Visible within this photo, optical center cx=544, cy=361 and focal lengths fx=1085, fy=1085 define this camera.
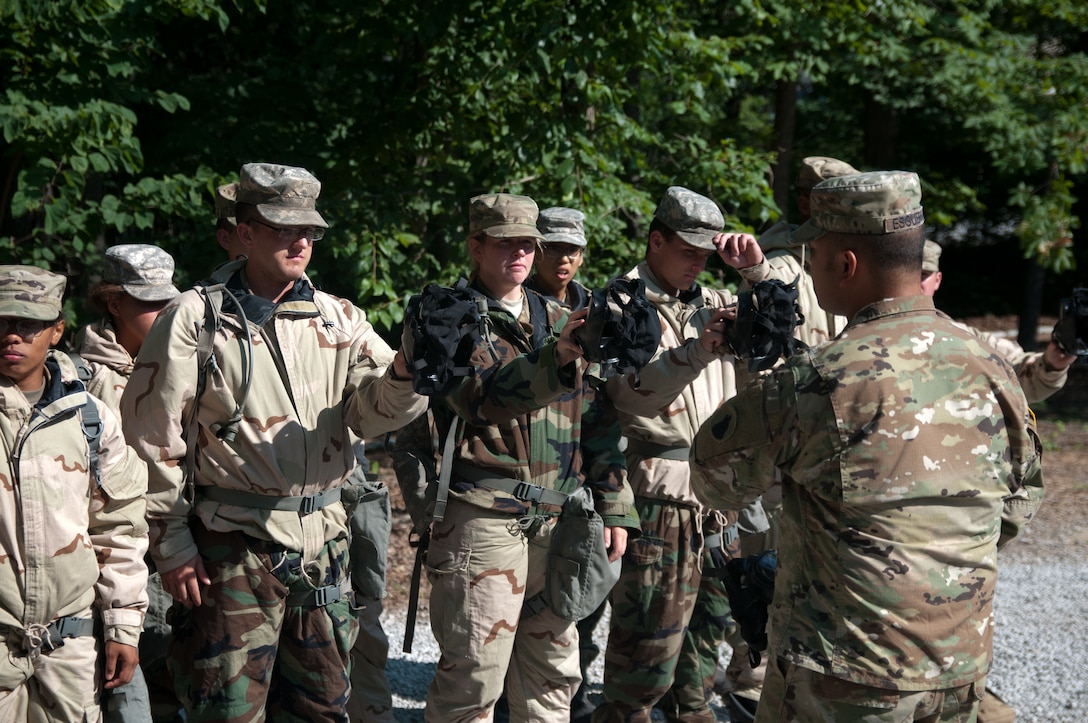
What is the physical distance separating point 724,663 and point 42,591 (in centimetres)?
430

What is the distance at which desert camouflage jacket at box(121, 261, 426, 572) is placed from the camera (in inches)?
147

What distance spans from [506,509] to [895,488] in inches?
72.3

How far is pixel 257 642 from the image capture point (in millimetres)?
3814

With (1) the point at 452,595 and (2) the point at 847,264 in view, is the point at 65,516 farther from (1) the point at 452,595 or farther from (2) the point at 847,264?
(2) the point at 847,264

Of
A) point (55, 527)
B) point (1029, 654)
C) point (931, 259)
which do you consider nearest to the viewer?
point (55, 527)

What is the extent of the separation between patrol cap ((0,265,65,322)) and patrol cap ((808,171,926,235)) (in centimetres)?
239

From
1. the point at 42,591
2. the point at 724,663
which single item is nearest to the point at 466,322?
the point at 42,591

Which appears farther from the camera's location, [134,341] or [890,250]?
[134,341]

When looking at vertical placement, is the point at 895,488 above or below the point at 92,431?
above

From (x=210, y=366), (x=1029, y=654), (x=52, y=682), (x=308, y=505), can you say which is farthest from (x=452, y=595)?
(x=1029, y=654)

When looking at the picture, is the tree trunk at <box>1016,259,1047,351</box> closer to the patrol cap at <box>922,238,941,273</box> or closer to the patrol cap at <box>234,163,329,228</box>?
the patrol cap at <box>922,238,941,273</box>

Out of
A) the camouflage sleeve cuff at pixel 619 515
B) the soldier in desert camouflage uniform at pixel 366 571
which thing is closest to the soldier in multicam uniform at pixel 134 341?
the soldier in desert camouflage uniform at pixel 366 571

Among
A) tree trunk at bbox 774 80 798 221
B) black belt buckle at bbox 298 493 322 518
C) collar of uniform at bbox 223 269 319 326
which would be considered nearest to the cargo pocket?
black belt buckle at bbox 298 493 322 518

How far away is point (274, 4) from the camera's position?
941 centimetres
